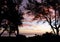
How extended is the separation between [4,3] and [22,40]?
11.8 metres

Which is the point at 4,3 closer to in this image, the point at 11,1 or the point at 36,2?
the point at 11,1

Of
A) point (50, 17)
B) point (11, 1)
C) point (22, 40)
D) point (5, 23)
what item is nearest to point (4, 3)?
point (11, 1)

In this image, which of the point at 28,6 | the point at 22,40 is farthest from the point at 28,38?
the point at 28,6

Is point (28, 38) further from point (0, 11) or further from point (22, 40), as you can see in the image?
point (0, 11)

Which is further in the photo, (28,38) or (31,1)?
(31,1)

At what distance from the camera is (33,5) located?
1265 inches

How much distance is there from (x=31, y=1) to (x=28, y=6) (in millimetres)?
982

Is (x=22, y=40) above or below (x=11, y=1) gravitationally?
below

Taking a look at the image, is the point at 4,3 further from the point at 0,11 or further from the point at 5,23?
the point at 5,23

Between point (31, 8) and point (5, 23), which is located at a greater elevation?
point (31, 8)

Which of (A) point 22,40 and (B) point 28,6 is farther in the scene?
(B) point 28,6

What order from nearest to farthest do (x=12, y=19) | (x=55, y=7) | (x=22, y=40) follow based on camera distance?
1. (x=22, y=40)
2. (x=55, y=7)
3. (x=12, y=19)

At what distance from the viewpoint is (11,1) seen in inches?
1267

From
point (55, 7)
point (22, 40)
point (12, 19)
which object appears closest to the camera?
point (22, 40)
